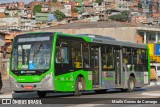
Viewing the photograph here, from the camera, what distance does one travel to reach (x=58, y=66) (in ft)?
71.3

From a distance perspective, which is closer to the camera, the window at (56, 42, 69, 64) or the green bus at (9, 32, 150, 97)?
the green bus at (9, 32, 150, 97)

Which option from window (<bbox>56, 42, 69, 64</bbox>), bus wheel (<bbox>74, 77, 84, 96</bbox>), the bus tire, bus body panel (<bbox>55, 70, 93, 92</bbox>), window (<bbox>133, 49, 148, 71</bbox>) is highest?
window (<bbox>56, 42, 69, 64</bbox>)

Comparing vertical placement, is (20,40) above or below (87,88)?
above

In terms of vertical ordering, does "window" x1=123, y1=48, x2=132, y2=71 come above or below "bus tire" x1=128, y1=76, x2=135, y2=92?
above

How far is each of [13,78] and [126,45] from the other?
8.71 m

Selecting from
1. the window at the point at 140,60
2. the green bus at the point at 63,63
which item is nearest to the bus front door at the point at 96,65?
the green bus at the point at 63,63

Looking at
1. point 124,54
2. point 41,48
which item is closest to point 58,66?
point 41,48

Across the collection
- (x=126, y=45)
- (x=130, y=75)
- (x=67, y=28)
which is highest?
(x=126, y=45)

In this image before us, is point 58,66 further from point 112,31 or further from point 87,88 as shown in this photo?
point 112,31

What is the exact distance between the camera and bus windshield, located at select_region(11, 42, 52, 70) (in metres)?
21.5

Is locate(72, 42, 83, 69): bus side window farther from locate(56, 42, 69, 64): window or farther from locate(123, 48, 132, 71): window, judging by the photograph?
locate(123, 48, 132, 71): window

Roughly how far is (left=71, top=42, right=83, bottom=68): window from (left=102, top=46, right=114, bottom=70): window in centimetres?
232

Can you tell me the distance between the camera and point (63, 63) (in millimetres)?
22172

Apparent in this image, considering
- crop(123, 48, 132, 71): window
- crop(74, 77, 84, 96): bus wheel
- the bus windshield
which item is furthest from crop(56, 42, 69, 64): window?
crop(123, 48, 132, 71): window
